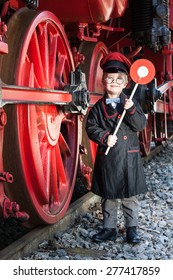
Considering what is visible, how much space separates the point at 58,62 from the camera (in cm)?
339

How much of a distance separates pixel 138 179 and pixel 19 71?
0.90 metres

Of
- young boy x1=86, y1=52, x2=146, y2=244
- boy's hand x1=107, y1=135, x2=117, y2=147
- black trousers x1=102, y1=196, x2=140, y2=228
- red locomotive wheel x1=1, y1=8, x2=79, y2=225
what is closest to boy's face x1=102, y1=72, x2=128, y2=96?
young boy x1=86, y1=52, x2=146, y2=244

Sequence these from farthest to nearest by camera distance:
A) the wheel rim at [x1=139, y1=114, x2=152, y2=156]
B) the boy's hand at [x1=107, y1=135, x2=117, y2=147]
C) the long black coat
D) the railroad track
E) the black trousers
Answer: the wheel rim at [x1=139, y1=114, x2=152, y2=156]
the black trousers
the long black coat
the boy's hand at [x1=107, y1=135, x2=117, y2=147]
the railroad track

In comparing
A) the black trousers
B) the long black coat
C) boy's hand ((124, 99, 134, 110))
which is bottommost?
the black trousers

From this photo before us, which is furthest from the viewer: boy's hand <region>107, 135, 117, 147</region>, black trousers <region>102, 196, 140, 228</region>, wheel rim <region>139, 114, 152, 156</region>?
wheel rim <region>139, 114, 152, 156</region>

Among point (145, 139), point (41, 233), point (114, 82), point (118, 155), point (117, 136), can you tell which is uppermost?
point (114, 82)

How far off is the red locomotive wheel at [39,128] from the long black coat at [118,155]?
1.01 feet

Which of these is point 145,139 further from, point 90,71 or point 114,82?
point 114,82

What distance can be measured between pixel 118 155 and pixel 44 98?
1.69 ft

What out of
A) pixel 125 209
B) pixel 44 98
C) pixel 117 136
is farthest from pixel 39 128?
pixel 125 209

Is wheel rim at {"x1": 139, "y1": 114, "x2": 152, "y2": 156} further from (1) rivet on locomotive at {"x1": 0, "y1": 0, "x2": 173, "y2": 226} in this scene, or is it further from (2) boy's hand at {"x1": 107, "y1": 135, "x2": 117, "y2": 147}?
(2) boy's hand at {"x1": 107, "y1": 135, "x2": 117, "y2": 147}

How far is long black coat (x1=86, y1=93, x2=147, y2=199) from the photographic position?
2.93 metres

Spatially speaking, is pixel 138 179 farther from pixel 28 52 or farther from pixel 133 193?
pixel 28 52

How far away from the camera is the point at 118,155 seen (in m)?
2.93
